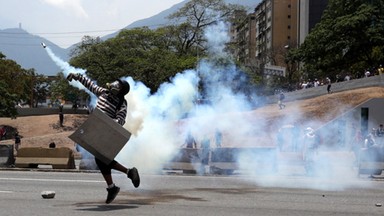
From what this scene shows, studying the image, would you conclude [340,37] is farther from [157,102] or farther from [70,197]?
[70,197]

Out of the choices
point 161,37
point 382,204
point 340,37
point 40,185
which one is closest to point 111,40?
point 161,37

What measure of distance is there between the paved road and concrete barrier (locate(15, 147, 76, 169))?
6186 mm

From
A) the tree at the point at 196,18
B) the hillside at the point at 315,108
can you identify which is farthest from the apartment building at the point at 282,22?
the hillside at the point at 315,108

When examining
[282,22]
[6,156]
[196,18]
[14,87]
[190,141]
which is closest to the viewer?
[190,141]

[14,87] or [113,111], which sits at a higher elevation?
[14,87]

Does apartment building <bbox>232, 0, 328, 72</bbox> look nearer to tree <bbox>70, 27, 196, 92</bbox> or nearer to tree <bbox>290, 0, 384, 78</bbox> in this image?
tree <bbox>290, 0, 384, 78</bbox>

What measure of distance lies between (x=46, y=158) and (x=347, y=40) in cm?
4554

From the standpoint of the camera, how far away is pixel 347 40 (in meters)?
60.3

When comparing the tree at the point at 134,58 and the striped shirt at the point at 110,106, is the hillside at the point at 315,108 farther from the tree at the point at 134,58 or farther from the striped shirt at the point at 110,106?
the striped shirt at the point at 110,106

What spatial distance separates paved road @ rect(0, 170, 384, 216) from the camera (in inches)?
351

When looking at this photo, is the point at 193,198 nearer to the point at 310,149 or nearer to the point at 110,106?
the point at 110,106

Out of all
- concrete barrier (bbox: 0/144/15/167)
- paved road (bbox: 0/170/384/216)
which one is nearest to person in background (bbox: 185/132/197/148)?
paved road (bbox: 0/170/384/216)

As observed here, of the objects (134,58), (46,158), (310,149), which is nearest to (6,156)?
(46,158)

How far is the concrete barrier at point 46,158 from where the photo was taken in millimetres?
20531
